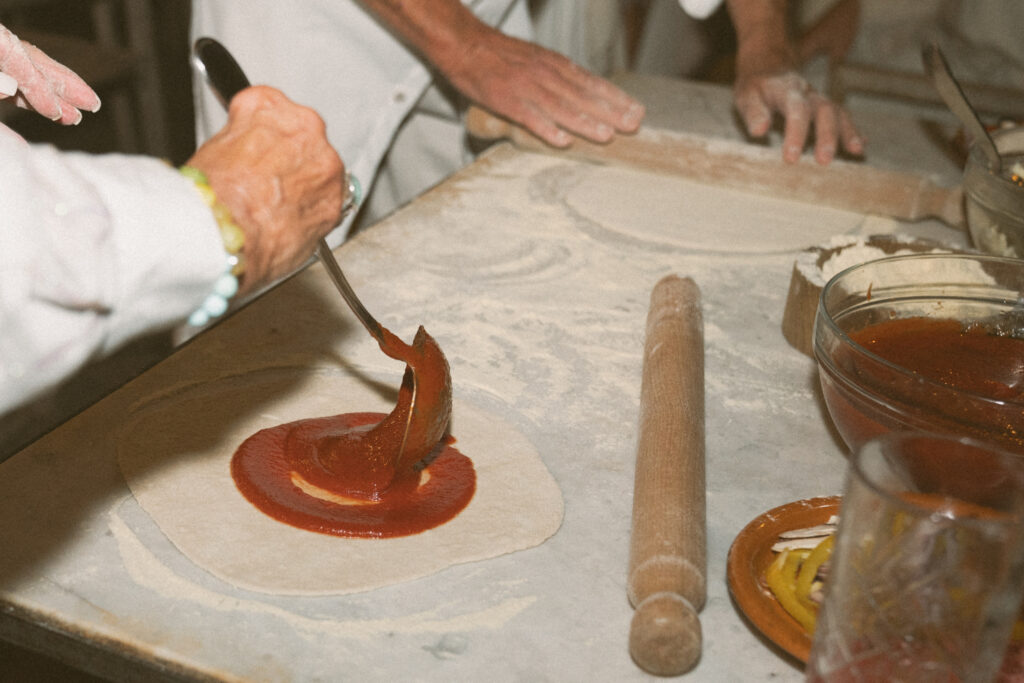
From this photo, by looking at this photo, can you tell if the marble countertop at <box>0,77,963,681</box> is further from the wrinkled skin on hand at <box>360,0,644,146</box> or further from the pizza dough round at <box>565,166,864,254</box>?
the wrinkled skin on hand at <box>360,0,644,146</box>

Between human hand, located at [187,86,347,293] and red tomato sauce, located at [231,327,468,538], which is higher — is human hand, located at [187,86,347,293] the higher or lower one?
the higher one

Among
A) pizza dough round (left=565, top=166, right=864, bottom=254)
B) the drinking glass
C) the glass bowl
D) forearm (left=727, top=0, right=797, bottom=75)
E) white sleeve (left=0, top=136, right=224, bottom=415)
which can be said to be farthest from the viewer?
forearm (left=727, top=0, right=797, bottom=75)

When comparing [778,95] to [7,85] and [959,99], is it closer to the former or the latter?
[959,99]

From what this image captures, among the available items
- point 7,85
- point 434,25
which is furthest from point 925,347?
point 434,25

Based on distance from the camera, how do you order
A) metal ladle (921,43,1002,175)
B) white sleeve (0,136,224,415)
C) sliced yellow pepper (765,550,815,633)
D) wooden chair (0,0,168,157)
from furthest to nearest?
wooden chair (0,0,168,157) < metal ladle (921,43,1002,175) < sliced yellow pepper (765,550,815,633) < white sleeve (0,136,224,415)

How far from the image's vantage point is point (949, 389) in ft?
2.89

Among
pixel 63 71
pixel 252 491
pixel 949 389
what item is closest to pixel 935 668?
pixel 949 389

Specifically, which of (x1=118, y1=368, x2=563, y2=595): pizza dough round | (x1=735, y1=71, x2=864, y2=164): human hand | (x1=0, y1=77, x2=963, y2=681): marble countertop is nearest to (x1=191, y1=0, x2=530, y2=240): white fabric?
(x1=0, y1=77, x2=963, y2=681): marble countertop

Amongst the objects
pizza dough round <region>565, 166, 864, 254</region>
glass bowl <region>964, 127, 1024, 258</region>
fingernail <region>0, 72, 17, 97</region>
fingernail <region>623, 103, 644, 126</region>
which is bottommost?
pizza dough round <region>565, 166, 864, 254</region>

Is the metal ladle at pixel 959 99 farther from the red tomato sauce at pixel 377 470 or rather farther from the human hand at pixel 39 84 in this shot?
the human hand at pixel 39 84

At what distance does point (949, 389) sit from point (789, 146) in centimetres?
117

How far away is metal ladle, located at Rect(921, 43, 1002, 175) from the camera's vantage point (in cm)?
154

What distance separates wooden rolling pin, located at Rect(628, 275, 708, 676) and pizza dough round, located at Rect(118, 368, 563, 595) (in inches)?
4.9

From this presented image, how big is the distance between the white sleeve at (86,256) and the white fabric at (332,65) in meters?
1.23
